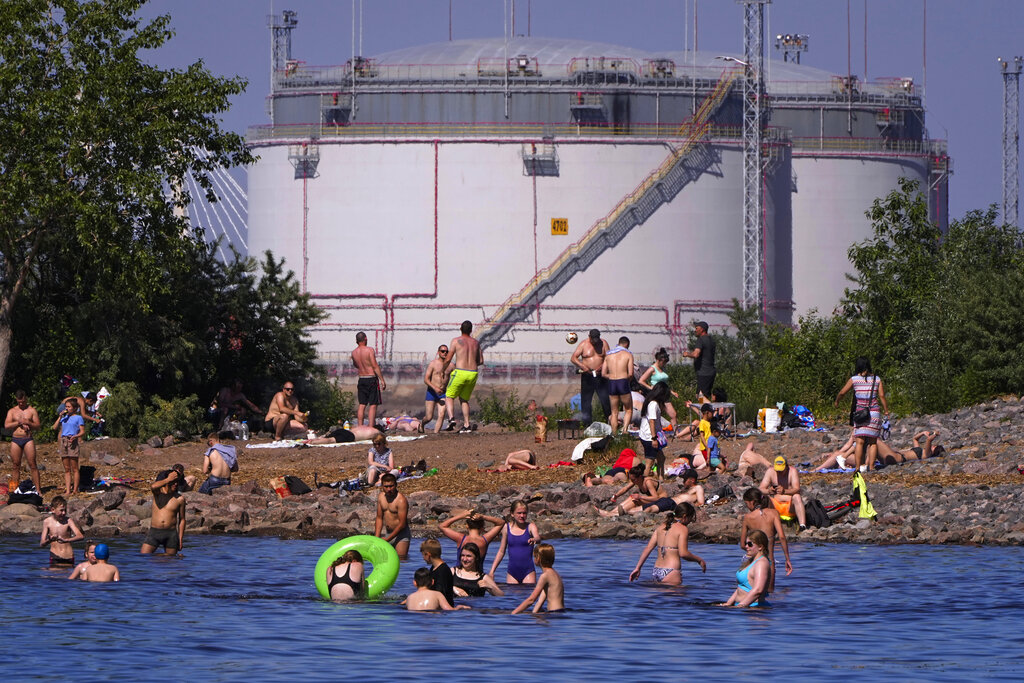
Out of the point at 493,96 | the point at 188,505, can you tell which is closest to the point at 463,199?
the point at 493,96

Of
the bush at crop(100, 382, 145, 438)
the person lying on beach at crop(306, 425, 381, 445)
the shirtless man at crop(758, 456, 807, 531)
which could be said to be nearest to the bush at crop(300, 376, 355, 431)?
the person lying on beach at crop(306, 425, 381, 445)

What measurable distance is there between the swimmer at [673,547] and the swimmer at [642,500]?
450 centimetres

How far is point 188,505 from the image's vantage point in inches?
1052

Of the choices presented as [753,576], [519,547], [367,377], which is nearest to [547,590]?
[519,547]

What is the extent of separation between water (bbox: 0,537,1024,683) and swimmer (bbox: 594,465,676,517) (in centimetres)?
220

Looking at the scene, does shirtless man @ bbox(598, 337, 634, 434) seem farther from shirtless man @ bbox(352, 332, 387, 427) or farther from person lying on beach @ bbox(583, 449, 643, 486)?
shirtless man @ bbox(352, 332, 387, 427)

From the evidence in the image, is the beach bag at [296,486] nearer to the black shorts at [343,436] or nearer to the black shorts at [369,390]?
the black shorts at [343,436]

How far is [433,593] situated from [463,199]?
41771 mm

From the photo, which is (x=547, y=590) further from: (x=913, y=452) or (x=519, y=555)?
(x=913, y=452)

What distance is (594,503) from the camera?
26.4 m

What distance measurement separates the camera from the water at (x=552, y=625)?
52.7 feet

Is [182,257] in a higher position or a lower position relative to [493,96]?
lower

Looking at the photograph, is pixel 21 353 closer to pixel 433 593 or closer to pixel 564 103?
pixel 433 593

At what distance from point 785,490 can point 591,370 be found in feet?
24.7
